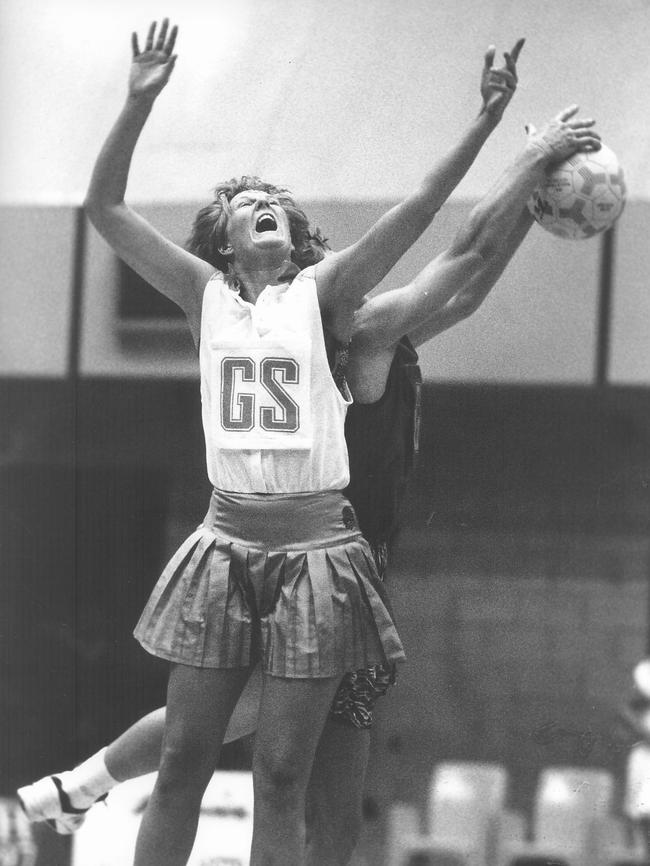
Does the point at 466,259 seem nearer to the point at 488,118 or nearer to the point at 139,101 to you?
the point at 488,118

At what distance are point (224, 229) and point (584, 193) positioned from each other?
0.89 metres

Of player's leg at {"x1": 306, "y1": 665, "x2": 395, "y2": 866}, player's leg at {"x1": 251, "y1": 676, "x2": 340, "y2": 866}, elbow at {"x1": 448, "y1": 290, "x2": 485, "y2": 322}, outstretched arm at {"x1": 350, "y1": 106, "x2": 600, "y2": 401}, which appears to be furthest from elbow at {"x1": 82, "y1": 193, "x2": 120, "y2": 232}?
player's leg at {"x1": 306, "y1": 665, "x2": 395, "y2": 866}

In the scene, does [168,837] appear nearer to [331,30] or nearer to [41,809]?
[41,809]

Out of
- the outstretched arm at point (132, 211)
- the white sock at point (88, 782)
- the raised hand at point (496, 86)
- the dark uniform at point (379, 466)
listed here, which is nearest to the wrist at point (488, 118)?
the raised hand at point (496, 86)

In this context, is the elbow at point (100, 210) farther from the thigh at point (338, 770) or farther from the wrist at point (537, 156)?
the thigh at point (338, 770)

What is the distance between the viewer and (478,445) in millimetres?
3566

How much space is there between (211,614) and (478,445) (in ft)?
3.55

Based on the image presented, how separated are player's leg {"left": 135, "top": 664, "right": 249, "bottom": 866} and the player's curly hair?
1.01 meters

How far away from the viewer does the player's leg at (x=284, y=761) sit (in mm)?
2791

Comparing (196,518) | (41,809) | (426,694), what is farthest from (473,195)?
(41,809)

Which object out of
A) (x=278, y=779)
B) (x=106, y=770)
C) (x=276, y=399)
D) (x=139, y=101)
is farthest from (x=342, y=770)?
(x=139, y=101)

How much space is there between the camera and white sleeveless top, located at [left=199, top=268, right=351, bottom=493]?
2.86 metres

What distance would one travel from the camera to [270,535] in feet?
9.37

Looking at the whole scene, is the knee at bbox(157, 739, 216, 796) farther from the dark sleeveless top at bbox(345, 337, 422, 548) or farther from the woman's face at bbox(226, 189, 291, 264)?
the woman's face at bbox(226, 189, 291, 264)
